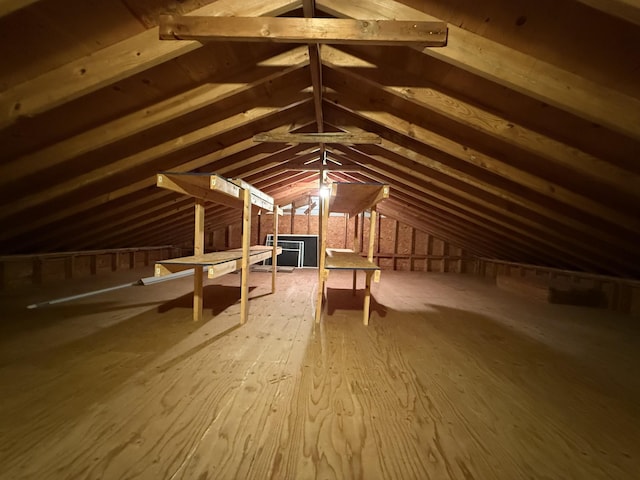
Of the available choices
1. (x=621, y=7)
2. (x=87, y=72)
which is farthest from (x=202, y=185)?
(x=621, y=7)

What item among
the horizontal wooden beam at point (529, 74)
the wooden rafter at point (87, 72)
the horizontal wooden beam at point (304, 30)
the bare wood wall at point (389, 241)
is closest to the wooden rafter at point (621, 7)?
the horizontal wooden beam at point (529, 74)

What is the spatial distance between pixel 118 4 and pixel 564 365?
404cm

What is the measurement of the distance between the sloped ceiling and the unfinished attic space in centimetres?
2

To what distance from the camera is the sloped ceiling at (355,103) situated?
1.51 m

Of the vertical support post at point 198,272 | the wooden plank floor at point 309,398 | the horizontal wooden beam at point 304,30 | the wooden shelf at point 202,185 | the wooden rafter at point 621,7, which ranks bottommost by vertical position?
the wooden plank floor at point 309,398

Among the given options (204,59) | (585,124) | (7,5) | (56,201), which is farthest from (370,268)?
(56,201)

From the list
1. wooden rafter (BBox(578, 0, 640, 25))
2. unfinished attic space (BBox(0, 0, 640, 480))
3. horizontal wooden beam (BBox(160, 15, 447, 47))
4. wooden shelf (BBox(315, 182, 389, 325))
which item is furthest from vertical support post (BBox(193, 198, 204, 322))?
wooden rafter (BBox(578, 0, 640, 25))

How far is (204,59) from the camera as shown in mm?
2092

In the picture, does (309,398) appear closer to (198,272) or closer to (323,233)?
(323,233)

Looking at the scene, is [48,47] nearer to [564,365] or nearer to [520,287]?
[564,365]

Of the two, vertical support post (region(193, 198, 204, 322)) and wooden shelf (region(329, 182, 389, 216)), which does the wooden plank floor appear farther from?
wooden shelf (region(329, 182, 389, 216))

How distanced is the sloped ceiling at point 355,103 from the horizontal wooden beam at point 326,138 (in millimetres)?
162

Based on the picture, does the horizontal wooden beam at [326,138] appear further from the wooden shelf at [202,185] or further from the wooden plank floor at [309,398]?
the wooden plank floor at [309,398]

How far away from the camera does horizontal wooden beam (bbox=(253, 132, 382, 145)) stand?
330 centimetres
